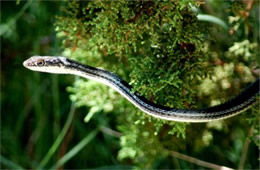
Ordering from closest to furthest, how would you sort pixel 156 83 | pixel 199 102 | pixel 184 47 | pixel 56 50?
1. pixel 156 83
2. pixel 184 47
3. pixel 199 102
4. pixel 56 50

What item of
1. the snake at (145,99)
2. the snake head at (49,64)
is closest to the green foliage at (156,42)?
the snake at (145,99)

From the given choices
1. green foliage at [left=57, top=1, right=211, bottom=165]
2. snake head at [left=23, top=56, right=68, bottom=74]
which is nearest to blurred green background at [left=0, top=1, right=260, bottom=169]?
green foliage at [left=57, top=1, right=211, bottom=165]

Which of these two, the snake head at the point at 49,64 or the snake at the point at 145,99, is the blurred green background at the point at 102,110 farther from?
the snake head at the point at 49,64

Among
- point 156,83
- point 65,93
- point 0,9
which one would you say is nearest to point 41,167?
point 65,93

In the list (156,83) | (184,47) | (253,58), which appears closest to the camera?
(156,83)

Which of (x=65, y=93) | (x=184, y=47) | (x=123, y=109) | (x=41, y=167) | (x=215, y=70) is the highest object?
(x=184, y=47)

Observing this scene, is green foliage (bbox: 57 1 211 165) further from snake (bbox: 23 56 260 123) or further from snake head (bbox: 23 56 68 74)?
snake head (bbox: 23 56 68 74)

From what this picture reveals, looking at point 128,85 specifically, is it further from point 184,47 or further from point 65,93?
point 65,93

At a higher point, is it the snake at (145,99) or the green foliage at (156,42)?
the green foliage at (156,42)
